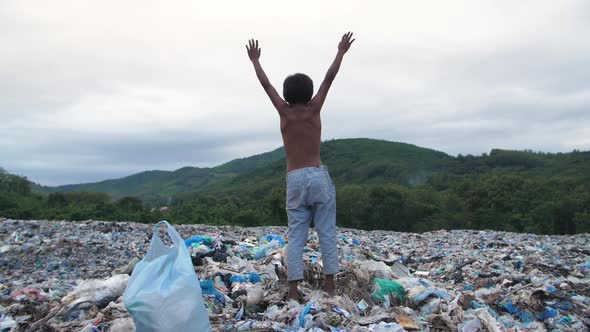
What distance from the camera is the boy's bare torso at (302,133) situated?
329 centimetres

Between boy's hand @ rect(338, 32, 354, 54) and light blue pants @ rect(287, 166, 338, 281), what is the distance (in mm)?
829

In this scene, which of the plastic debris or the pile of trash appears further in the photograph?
the plastic debris

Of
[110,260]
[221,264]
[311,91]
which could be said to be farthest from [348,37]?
[110,260]

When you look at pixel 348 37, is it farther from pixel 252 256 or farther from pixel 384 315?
pixel 252 256

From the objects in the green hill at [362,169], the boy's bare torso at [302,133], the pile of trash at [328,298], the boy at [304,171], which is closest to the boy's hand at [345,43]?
the boy at [304,171]

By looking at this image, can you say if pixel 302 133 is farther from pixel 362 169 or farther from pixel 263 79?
pixel 362 169

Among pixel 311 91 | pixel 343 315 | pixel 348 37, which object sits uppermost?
pixel 348 37

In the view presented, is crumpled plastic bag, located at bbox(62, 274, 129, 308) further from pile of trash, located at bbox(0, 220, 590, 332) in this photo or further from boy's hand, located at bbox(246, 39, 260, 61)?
boy's hand, located at bbox(246, 39, 260, 61)

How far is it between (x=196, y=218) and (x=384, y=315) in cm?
1752

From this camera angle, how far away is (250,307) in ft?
10.7

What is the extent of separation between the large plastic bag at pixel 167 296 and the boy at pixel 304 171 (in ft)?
3.17

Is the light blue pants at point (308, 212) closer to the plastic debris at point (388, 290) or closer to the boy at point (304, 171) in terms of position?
the boy at point (304, 171)

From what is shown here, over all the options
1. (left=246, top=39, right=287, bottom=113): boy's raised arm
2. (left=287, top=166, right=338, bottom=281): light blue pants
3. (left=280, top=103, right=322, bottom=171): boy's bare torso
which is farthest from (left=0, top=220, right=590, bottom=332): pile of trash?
(left=246, top=39, right=287, bottom=113): boy's raised arm

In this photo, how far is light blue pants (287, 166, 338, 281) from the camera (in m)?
3.25
